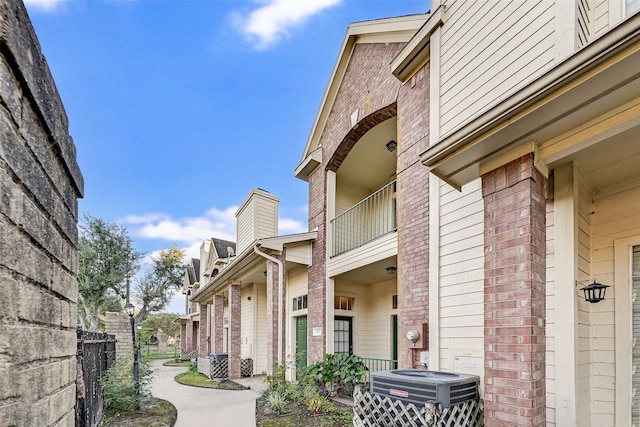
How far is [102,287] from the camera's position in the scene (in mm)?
19578

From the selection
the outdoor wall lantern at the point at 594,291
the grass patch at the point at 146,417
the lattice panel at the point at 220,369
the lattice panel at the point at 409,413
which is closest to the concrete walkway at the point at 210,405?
the grass patch at the point at 146,417

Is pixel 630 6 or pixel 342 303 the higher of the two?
pixel 630 6

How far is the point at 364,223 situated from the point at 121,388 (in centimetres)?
693

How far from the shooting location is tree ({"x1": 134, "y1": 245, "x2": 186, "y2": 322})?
26.5 m

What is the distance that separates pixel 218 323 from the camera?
1556cm

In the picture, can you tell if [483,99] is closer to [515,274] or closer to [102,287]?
[515,274]

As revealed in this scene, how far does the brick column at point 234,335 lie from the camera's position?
40.8 feet

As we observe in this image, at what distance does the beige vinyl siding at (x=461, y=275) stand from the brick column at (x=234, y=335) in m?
9.31

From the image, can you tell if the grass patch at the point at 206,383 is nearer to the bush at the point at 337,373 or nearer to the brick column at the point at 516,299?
the bush at the point at 337,373

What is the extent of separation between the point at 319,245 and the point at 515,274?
659 centimetres

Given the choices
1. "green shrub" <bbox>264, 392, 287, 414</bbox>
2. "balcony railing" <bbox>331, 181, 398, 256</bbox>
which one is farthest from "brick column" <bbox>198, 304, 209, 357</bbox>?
"balcony railing" <bbox>331, 181, 398, 256</bbox>

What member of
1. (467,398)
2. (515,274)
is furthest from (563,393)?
(515,274)

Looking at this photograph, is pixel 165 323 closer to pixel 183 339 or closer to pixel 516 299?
pixel 183 339

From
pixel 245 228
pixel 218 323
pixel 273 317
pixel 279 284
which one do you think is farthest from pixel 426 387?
pixel 218 323
